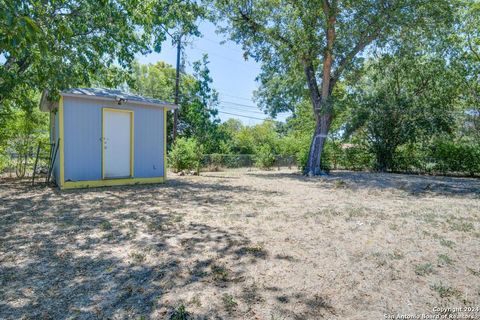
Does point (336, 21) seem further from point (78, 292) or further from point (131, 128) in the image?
point (78, 292)

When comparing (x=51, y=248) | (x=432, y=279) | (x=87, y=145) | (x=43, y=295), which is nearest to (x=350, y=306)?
(x=432, y=279)

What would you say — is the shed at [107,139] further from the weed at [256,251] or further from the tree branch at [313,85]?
the tree branch at [313,85]

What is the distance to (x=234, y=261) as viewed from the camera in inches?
113

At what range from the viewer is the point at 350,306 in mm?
2191

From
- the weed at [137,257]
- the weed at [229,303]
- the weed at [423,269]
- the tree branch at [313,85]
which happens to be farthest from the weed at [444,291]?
the tree branch at [313,85]

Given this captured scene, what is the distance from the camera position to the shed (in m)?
7.02

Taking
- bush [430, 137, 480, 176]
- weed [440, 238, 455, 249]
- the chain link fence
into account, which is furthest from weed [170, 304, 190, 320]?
bush [430, 137, 480, 176]

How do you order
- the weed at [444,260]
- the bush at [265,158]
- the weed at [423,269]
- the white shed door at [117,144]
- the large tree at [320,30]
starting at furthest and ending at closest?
the bush at [265,158]
the large tree at [320,30]
the white shed door at [117,144]
the weed at [444,260]
the weed at [423,269]

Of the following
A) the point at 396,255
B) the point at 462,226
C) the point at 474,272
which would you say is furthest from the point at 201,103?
the point at 474,272

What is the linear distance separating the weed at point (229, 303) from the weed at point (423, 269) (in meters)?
1.59

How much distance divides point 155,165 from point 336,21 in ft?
26.8

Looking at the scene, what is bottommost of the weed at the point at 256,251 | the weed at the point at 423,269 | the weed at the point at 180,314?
the weed at the point at 180,314

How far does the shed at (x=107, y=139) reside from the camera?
23.0 feet

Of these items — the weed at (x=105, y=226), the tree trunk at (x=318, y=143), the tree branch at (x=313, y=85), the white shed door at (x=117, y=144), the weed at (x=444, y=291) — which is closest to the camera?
the weed at (x=444, y=291)
